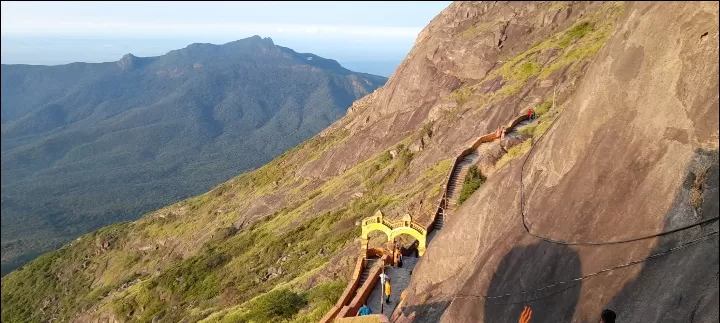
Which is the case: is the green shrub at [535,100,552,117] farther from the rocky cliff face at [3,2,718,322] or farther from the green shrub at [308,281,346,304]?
the green shrub at [308,281,346,304]

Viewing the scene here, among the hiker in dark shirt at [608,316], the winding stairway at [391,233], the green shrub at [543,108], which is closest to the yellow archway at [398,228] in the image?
the winding stairway at [391,233]

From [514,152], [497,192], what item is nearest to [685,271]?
[497,192]

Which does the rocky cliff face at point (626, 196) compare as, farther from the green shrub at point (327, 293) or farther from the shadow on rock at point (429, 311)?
the green shrub at point (327, 293)

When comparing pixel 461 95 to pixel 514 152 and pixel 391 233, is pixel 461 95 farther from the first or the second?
pixel 391 233

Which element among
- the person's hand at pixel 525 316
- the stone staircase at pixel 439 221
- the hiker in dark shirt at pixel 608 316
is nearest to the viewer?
the hiker in dark shirt at pixel 608 316

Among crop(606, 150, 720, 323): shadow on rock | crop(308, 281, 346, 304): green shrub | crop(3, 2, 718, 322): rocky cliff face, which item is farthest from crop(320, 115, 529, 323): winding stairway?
crop(606, 150, 720, 323): shadow on rock

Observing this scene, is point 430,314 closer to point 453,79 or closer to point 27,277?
point 453,79
